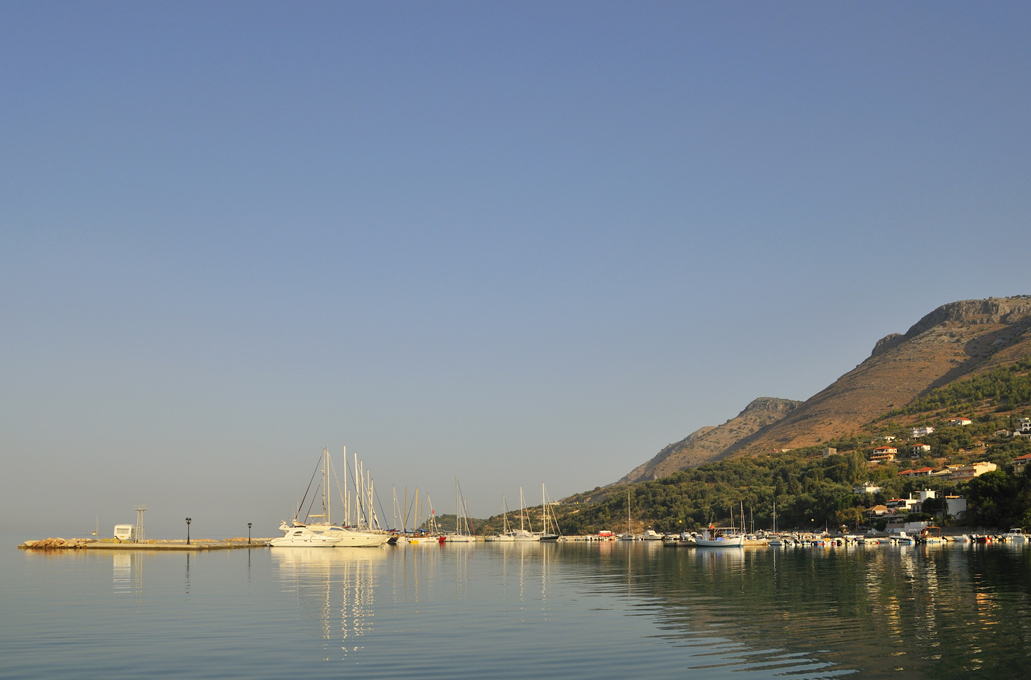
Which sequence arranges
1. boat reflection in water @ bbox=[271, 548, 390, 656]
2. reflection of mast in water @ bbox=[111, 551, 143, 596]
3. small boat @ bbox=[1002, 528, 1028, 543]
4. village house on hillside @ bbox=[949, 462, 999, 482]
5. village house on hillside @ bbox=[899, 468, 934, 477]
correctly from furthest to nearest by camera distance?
1. village house on hillside @ bbox=[899, 468, 934, 477]
2. village house on hillside @ bbox=[949, 462, 999, 482]
3. small boat @ bbox=[1002, 528, 1028, 543]
4. reflection of mast in water @ bbox=[111, 551, 143, 596]
5. boat reflection in water @ bbox=[271, 548, 390, 656]

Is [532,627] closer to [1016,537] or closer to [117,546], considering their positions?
[1016,537]

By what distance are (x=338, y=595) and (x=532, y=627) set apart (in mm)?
18659

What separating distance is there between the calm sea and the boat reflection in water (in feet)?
0.53

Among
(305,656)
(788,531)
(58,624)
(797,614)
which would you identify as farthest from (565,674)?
(788,531)

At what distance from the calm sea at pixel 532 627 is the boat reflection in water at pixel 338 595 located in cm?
16

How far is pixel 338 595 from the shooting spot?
162 ft

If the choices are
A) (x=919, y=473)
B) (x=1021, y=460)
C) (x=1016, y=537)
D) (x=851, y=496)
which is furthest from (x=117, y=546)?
(x=1021, y=460)

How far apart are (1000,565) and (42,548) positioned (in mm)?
131934

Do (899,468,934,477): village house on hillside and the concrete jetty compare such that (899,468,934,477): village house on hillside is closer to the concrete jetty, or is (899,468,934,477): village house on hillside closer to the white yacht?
the white yacht

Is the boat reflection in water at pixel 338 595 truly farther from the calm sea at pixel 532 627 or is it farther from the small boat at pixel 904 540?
the small boat at pixel 904 540

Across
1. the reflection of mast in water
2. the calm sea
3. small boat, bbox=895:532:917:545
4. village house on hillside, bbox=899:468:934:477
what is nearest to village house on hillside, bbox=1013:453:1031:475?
village house on hillside, bbox=899:468:934:477

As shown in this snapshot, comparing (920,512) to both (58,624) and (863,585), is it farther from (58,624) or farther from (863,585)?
(58,624)

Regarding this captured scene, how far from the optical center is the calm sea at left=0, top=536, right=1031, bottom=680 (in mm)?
25250

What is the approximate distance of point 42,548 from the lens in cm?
13538
